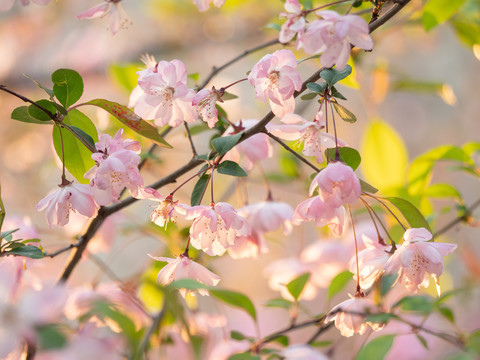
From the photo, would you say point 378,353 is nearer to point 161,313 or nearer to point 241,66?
point 161,313

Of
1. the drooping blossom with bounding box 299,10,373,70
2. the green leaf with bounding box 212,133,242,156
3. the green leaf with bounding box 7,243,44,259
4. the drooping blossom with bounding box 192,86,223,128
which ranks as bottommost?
the green leaf with bounding box 7,243,44,259

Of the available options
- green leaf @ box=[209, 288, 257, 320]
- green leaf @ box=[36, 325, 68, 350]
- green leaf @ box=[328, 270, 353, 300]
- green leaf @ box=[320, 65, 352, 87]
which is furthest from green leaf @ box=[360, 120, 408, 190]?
green leaf @ box=[36, 325, 68, 350]

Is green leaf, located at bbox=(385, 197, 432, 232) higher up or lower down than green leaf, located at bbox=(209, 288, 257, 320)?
higher up

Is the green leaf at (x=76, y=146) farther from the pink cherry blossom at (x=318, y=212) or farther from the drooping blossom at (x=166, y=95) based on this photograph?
the pink cherry blossom at (x=318, y=212)

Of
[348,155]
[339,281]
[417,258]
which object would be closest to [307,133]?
[348,155]

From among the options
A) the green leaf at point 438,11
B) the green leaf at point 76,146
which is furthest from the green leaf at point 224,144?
the green leaf at point 438,11

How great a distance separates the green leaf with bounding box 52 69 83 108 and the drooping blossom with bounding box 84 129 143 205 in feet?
0.21

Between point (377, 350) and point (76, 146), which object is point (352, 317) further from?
point (76, 146)

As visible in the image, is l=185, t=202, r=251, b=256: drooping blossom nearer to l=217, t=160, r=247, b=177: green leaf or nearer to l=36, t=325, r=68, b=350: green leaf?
l=217, t=160, r=247, b=177: green leaf

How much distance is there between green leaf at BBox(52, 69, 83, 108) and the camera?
453mm

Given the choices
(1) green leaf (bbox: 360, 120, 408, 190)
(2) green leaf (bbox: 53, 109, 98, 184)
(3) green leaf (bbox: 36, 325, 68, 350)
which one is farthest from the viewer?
(1) green leaf (bbox: 360, 120, 408, 190)

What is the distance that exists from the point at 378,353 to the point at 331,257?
0.32 meters

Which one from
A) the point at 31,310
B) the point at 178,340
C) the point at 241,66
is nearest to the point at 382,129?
the point at 178,340

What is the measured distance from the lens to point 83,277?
2.12 metres
